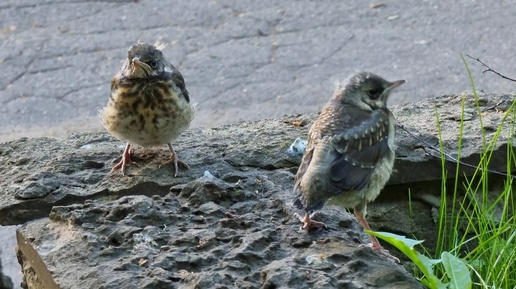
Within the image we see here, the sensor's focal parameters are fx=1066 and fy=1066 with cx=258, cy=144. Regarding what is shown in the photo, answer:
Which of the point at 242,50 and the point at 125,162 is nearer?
the point at 125,162

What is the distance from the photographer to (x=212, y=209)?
14.9ft

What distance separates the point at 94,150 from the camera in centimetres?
561

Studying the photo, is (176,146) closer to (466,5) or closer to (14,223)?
(14,223)

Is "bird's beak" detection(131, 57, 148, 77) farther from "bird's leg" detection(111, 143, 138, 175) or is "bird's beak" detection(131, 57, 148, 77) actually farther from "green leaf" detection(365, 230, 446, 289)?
"green leaf" detection(365, 230, 446, 289)

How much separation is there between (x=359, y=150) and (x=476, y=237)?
73cm

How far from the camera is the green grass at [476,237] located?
4.04m

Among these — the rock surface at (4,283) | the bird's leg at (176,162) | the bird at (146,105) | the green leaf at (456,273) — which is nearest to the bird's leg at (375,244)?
the green leaf at (456,273)

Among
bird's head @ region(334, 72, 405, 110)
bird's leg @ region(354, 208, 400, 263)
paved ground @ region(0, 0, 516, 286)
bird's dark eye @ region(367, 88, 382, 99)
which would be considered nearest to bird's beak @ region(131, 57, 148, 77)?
bird's head @ region(334, 72, 405, 110)

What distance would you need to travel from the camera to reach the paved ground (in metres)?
9.36

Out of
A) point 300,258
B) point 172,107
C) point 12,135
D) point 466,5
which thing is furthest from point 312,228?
point 466,5

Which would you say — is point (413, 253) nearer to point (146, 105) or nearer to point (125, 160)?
point (125, 160)

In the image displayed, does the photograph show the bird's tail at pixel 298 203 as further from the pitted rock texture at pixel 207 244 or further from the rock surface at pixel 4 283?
the rock surface at pixel 4 283

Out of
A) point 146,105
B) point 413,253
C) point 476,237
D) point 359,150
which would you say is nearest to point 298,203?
point 359,150

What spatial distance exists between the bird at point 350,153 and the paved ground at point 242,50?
3.99m
